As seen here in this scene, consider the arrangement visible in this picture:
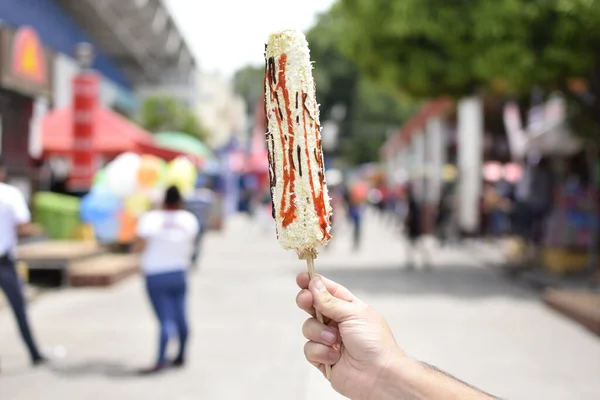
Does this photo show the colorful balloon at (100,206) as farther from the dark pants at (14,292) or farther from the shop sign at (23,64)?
the dark pants at (14,292)

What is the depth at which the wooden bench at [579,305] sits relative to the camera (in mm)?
9047

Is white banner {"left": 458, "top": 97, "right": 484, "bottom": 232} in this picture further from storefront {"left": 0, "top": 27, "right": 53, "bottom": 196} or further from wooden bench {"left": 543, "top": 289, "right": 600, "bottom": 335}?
storefront {"left": 0, "top": 27, "right": 53, "bottom": 196}

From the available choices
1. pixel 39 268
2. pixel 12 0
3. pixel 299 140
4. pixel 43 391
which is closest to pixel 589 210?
pixel 39 268

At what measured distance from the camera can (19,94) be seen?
1520 cm

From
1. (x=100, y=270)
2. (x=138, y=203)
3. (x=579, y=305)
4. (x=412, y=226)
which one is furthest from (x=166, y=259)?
(x=412, y=226)

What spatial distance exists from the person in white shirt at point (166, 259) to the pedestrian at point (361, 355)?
4617 millimetres

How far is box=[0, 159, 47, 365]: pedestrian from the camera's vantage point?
263 inches

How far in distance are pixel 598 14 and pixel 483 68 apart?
200cm

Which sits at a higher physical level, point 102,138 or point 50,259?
point 102,138

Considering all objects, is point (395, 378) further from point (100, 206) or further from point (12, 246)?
point (100, 206)

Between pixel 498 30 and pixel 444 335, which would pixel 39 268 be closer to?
pixel 444 335

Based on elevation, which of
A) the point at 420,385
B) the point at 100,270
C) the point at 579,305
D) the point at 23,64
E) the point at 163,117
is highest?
the point at 163,117

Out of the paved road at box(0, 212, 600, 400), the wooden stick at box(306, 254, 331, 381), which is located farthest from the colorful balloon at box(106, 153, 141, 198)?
the wooden stick at box(306, 254, 331, 381)

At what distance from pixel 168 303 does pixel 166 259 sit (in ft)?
1.55
